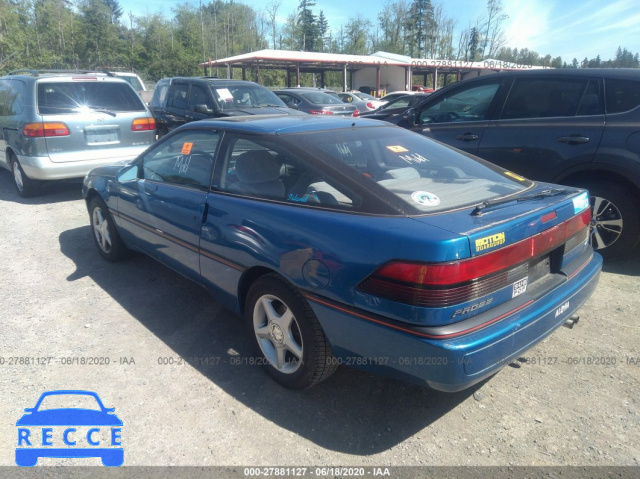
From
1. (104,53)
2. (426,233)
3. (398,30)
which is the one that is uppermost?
(398,30)

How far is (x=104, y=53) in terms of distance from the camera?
170 ft

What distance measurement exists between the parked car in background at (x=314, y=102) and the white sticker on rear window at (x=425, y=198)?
448 inches

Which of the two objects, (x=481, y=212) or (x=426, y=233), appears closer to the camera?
(x=426, y=233)

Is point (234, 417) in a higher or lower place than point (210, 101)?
lower


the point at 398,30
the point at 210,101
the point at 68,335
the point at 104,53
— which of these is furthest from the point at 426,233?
the point at 398,30

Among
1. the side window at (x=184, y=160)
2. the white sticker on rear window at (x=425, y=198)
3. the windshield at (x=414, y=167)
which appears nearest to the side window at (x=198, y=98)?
the side window at (x=184, y=160)

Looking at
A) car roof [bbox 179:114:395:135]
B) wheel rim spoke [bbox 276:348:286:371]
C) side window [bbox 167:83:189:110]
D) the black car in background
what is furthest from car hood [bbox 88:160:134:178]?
side window [bbox 167:83:189:110]

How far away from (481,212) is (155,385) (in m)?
2.13

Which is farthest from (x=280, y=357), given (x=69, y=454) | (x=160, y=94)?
(x=160, y=94)

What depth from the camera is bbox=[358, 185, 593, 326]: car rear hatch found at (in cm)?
209

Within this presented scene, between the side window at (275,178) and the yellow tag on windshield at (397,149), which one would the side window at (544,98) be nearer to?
the yellow tag on windshield at (397,149)

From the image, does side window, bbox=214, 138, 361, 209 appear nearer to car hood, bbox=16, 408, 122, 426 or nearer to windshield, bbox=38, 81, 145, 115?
car hood, bbox=16, 408, 122, 426

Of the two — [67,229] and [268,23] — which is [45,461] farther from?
[268,23]

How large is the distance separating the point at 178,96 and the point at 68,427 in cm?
856
